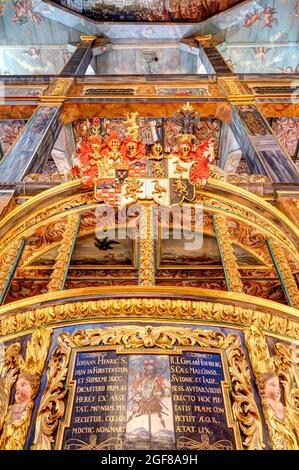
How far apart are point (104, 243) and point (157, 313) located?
68.0 inches

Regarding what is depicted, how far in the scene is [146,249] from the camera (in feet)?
15.9

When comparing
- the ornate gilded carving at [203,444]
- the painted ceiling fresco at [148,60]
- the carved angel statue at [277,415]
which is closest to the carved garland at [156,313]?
the carved angel statue at [277,415]

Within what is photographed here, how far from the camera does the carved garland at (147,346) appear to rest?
2857mm

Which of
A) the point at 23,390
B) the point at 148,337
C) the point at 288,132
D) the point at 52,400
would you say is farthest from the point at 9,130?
the point at 52,400

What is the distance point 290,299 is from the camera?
13.7ft

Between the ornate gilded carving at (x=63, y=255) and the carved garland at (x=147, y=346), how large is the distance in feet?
3.12

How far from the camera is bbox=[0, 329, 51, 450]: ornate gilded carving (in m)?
2.80

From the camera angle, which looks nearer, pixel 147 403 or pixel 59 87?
pixel 147 403

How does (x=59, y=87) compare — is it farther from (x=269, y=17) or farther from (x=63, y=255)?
(x=269, y=17)

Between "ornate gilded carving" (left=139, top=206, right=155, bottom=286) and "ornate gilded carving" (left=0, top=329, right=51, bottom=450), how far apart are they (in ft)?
4.13

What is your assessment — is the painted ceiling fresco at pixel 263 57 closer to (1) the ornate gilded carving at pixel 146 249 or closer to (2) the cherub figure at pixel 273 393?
(1) the ornate gilded carving at pixel 146 249

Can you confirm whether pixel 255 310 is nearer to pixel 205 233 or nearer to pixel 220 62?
pixel 205 233

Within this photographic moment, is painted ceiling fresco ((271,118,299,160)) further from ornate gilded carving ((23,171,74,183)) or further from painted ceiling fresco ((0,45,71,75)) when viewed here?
painted ceiling fresco ((0,45,71,75))

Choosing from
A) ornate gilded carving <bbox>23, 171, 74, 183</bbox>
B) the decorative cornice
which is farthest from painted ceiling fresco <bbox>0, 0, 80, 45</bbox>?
the decorative cornice
